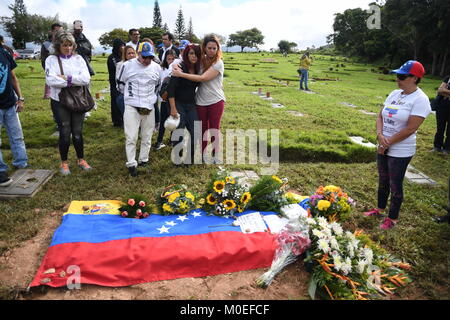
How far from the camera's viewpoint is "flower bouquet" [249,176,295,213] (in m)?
3.90

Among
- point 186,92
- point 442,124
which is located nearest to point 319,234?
point 186,92

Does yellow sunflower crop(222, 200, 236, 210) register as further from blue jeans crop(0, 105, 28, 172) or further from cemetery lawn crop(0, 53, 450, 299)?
blue jeans crop(0, 105, 28, 172)

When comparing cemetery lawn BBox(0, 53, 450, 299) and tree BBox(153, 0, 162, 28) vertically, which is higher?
tree BBox(153, 0, 162, 28)

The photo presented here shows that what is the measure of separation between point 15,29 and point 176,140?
209 feet

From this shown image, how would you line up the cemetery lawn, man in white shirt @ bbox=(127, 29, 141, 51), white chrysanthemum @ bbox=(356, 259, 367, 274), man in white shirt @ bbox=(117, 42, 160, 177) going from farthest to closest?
man in white shirt @ bbox=(127, 29, 141, 51) < man in white shirt @ bbox=(117, 42, 160, 177) < the cemetery lawn < white chrysanthemum @ bbox=(356, 259, 367, 274)

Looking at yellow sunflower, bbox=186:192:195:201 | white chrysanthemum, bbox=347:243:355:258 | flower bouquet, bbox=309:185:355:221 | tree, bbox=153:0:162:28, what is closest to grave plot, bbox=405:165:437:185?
flower bouquet, bbox=309:185:355:221

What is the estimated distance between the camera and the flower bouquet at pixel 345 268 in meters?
2.70

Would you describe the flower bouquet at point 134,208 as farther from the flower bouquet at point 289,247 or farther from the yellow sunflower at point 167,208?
the flower bouquet at point 289,247

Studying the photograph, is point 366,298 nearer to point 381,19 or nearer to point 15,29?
point 381,19

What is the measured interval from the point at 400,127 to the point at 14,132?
5.67m

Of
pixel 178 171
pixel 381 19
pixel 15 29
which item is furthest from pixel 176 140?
pixel 15 29

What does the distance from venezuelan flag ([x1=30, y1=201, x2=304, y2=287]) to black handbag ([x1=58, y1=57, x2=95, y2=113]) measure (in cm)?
179

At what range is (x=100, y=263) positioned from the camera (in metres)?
2.85

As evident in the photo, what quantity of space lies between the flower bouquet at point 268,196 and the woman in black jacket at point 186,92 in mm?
1923
